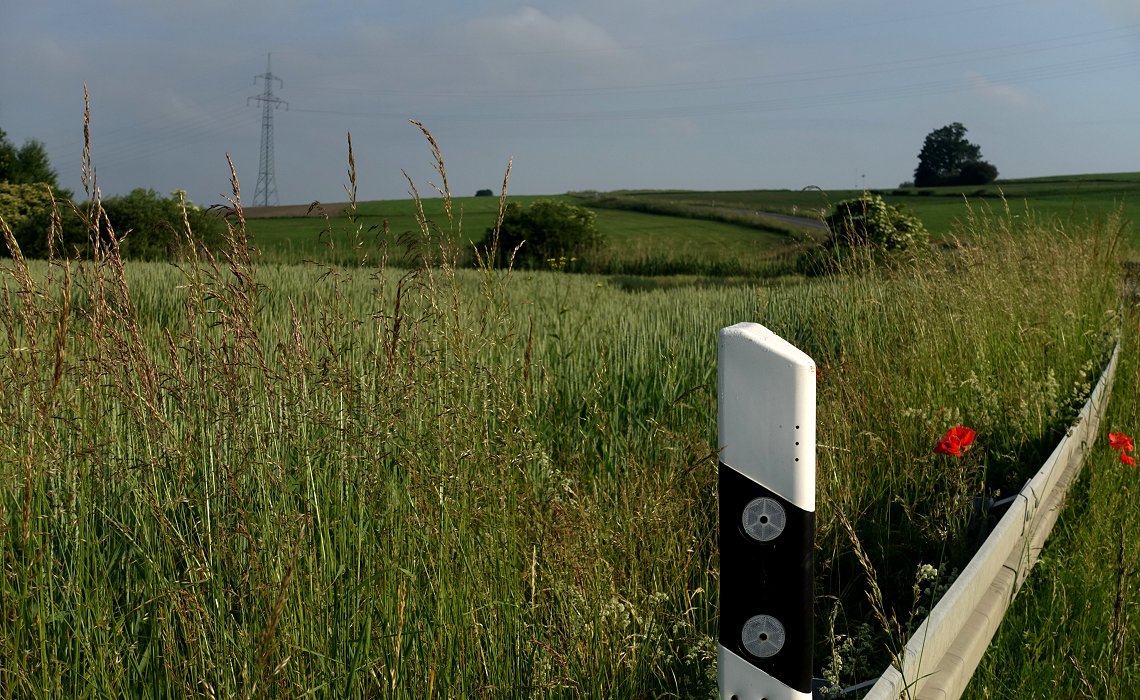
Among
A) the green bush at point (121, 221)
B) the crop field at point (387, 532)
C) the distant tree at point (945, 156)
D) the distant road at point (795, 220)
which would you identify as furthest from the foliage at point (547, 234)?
the distant tree at point (945, 156)

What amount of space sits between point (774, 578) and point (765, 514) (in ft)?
0.47

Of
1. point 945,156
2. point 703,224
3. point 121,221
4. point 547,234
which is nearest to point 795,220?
point 703,224

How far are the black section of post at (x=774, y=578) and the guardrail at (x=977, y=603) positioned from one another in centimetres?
28

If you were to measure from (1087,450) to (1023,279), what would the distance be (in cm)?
408

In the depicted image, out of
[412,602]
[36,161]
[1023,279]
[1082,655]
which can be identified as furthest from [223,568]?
[36,161]

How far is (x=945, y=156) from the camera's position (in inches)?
3457

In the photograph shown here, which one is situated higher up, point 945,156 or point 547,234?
point 945,156

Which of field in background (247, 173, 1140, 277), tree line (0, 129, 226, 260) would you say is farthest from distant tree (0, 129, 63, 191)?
field in background (247, 173, 1140, 277)

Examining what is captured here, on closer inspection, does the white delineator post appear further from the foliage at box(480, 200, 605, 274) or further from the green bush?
the foliage at box(480, 200, 605, 274)

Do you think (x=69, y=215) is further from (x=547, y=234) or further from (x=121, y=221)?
(x=547, y=234)

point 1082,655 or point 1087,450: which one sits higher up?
point 1087,450

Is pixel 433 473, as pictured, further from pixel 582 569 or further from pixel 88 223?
pixel 88 223

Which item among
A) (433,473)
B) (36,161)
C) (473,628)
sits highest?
(36,161)

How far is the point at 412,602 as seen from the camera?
251 cm
